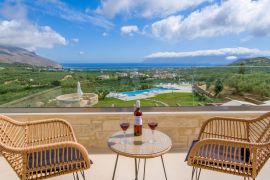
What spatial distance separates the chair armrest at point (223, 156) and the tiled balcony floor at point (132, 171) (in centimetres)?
72

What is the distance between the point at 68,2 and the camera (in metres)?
3.75

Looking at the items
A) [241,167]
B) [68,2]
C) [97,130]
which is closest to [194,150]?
[241,167]

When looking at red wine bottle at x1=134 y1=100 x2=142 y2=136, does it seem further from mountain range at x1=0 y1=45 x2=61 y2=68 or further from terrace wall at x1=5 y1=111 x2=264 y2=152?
mountain range at x1=0 y1=45 x2=61 y2=68

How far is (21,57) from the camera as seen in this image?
10.9ft

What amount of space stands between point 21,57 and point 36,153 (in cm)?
192

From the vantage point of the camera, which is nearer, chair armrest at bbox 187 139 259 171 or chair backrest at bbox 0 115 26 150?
chair armrest at bbox 187 139 259 171

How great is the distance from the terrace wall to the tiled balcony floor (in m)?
0.24

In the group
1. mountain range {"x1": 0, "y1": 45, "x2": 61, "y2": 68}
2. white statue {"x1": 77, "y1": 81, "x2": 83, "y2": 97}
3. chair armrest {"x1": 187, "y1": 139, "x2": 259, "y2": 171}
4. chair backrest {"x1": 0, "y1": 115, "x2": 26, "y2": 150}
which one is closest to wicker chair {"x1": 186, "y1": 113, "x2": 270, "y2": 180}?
chair armrest {"x1": 187, "y1": 139, "x2": 259, "y2": 171}

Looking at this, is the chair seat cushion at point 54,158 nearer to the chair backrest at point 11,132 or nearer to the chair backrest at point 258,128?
the chair backrest at point 11,132

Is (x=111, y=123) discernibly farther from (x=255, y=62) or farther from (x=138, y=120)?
(x=255, y=62)

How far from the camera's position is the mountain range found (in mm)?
3295

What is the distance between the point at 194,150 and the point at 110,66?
6.21 ft

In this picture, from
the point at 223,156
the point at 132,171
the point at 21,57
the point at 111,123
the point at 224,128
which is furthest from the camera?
the point at 21,57

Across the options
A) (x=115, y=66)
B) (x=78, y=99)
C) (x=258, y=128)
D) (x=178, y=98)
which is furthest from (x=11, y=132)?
(x=258, y=128)
